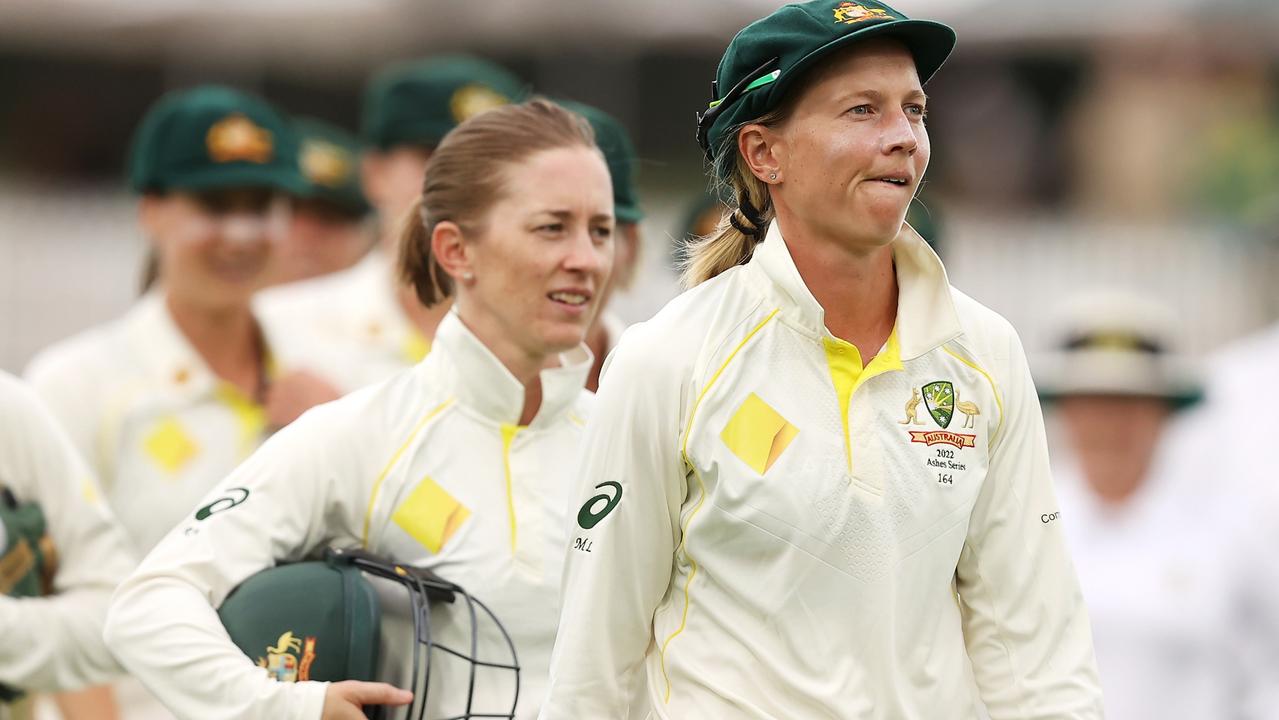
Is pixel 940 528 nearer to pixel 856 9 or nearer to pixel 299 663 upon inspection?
pixel 856 9

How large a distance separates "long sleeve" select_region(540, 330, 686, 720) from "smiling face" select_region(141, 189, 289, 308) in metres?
3.27

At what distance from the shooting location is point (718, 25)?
17.9 meters

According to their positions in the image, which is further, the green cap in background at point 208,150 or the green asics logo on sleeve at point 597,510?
the green cap in background at point 208,150

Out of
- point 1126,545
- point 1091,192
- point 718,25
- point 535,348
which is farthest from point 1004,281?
point 535,348

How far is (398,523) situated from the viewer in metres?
4.61

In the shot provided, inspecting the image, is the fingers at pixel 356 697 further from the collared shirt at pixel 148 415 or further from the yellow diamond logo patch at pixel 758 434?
the collared shirt at pixel 148 415

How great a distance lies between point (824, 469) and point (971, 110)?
1549 cm

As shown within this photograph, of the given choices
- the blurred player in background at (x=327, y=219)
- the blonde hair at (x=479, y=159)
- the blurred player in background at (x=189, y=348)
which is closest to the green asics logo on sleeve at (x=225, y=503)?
the blonde hair at (x=479, y=159)

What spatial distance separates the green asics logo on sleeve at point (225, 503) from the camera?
14.9ft

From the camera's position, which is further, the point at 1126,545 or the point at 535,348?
the point at 1126,545

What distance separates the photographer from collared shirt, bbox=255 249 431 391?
7.32 metres

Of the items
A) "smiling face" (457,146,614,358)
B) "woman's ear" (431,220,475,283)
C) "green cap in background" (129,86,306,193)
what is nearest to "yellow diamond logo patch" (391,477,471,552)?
"smiling face" (457,146,614,358)

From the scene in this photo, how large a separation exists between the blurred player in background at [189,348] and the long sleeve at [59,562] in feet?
3.63

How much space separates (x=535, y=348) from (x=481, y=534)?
1.56 ft
